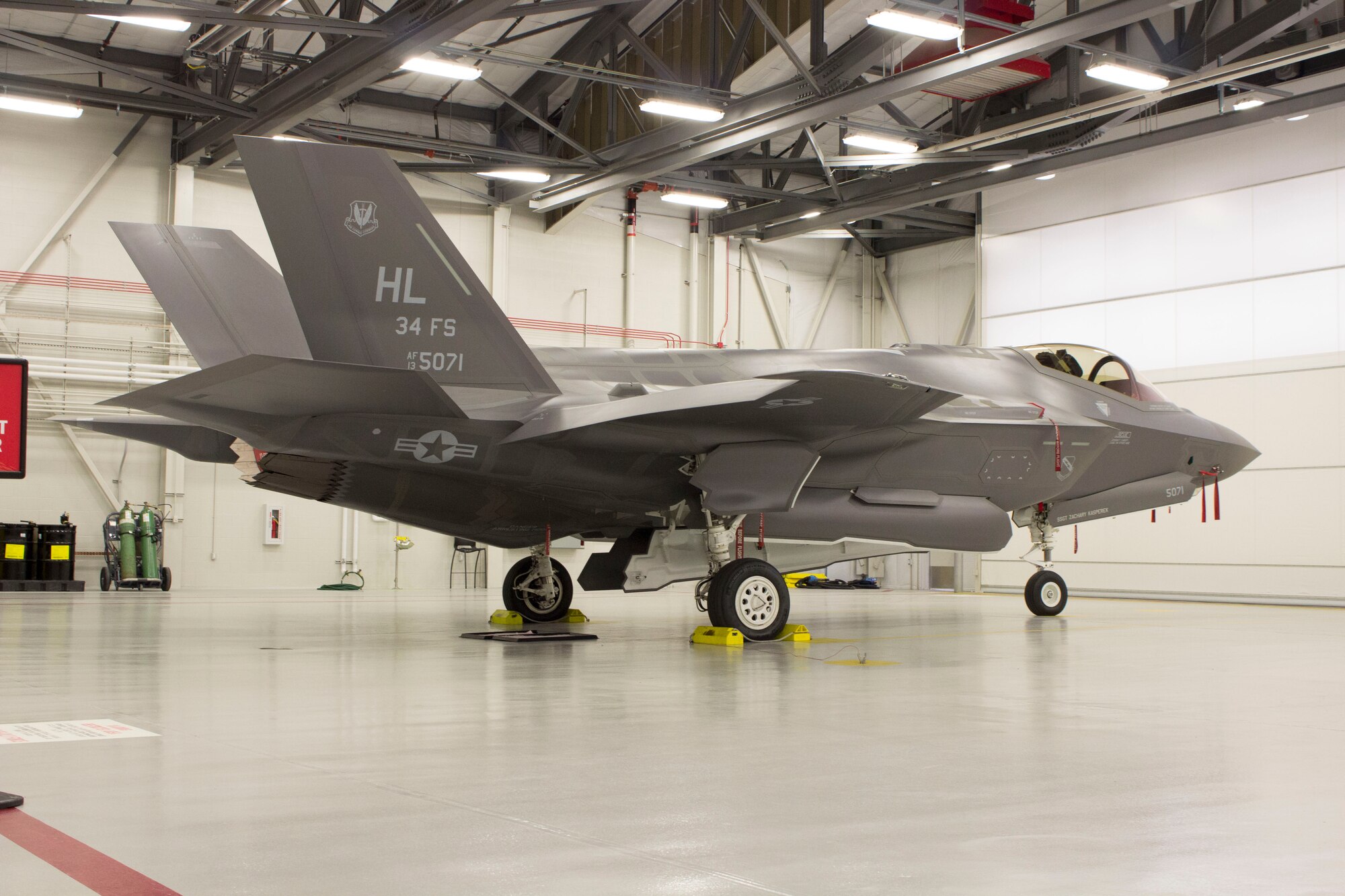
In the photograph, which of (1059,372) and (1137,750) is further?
(1059,372)

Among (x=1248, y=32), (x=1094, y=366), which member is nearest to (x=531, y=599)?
(x=1094, y=366)

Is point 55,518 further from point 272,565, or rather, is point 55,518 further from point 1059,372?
point 1059,372

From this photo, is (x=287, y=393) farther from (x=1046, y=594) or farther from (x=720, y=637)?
(x=1046, y=594)

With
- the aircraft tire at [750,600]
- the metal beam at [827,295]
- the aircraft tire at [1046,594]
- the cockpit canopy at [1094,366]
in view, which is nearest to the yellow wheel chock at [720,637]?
the aircraft tire at [750,600]

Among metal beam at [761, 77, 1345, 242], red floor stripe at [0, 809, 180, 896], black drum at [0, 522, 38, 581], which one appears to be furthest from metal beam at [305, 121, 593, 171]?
red floor stripe at [0, 809, 180, 896]

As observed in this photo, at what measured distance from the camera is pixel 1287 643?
426 inches

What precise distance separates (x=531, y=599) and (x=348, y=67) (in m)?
9.51

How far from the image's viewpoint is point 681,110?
18.3m

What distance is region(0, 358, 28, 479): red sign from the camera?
54.9 feet

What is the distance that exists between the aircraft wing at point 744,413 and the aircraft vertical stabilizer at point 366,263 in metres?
1.01

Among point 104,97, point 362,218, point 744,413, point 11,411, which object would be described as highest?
point 104,97

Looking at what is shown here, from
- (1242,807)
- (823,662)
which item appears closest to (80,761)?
(1242,807)

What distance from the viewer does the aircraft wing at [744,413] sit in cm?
Result: 858

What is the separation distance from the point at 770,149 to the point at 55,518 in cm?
1703
